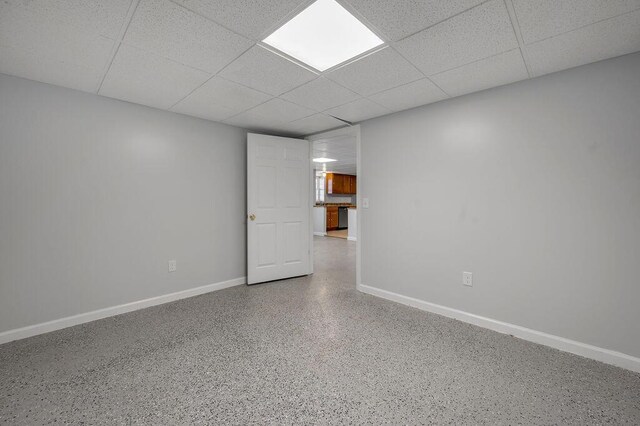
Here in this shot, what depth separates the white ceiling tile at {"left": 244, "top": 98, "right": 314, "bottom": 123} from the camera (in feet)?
8.89

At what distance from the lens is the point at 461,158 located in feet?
8.23

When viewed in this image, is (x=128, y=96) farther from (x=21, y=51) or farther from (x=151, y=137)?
(x=21, y=51)

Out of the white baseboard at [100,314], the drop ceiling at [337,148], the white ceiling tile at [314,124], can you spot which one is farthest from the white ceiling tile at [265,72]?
the white baseboard at [100,314]

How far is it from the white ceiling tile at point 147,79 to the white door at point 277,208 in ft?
3.80

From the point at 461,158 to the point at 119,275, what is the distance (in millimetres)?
3589

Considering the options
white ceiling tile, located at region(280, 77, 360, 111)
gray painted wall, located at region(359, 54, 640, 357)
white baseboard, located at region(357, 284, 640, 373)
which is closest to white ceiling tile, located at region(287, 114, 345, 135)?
white ceiling tile, located at region(280, 77, 360, 111)

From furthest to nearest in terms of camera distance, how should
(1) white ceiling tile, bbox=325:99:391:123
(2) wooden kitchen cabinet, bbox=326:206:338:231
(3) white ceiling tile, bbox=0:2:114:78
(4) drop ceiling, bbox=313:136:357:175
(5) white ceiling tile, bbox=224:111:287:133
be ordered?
1. (2) wooden kitchen cabinet, bbox=326:206:338:231
2. (4) drop ceiling, bbox=313:136:357:175
3. (5) white ceiling tile, bbox=224:111:287:133
4. (1) white ceiling tile, bbox=325:99:391:123
5. (3) white ceiling tile, bbox=0:2:114:78

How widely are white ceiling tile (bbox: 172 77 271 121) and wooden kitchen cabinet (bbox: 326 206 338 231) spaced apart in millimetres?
6482

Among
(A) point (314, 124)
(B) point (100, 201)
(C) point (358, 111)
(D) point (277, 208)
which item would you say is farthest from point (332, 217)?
(B) point (100, 201)

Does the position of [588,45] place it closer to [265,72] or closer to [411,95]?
[411,95]

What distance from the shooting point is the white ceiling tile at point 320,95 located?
227 cm

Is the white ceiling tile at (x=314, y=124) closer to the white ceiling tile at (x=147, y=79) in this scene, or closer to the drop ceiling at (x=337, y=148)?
the drop ceiling at (x=337, y=148)

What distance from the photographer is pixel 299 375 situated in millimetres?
1701

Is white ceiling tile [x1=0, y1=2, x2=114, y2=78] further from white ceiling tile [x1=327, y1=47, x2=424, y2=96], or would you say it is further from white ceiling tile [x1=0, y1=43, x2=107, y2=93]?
white ceiling tile [x1=327, y1=47, x2=424, y2=96]
